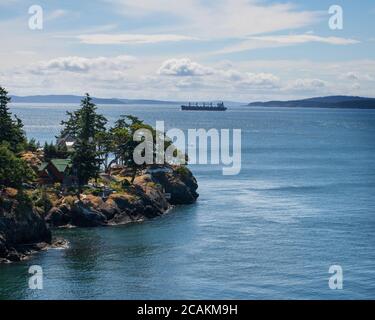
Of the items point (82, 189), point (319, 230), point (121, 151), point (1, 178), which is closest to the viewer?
point (1, 178)

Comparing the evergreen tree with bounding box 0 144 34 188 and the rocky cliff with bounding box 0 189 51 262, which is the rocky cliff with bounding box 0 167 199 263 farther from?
the evergreen tree with bounding box 0 144 34 188

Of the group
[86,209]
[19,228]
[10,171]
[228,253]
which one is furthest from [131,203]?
[228,253]

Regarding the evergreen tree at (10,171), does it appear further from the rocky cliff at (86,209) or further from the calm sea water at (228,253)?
the calm sea water at (228,253)

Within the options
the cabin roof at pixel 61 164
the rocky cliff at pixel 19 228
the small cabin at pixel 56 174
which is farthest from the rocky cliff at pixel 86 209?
the cabin roof at pixel 61 164

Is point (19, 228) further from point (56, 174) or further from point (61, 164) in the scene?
point (61, 164)

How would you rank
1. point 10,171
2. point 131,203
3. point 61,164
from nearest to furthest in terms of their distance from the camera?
point 10,171, point 131,203, point 61,164

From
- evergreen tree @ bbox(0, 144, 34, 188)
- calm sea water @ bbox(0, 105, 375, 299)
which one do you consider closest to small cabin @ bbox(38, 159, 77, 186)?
calm sea water @ bbox(0, 105, 375, 299)
